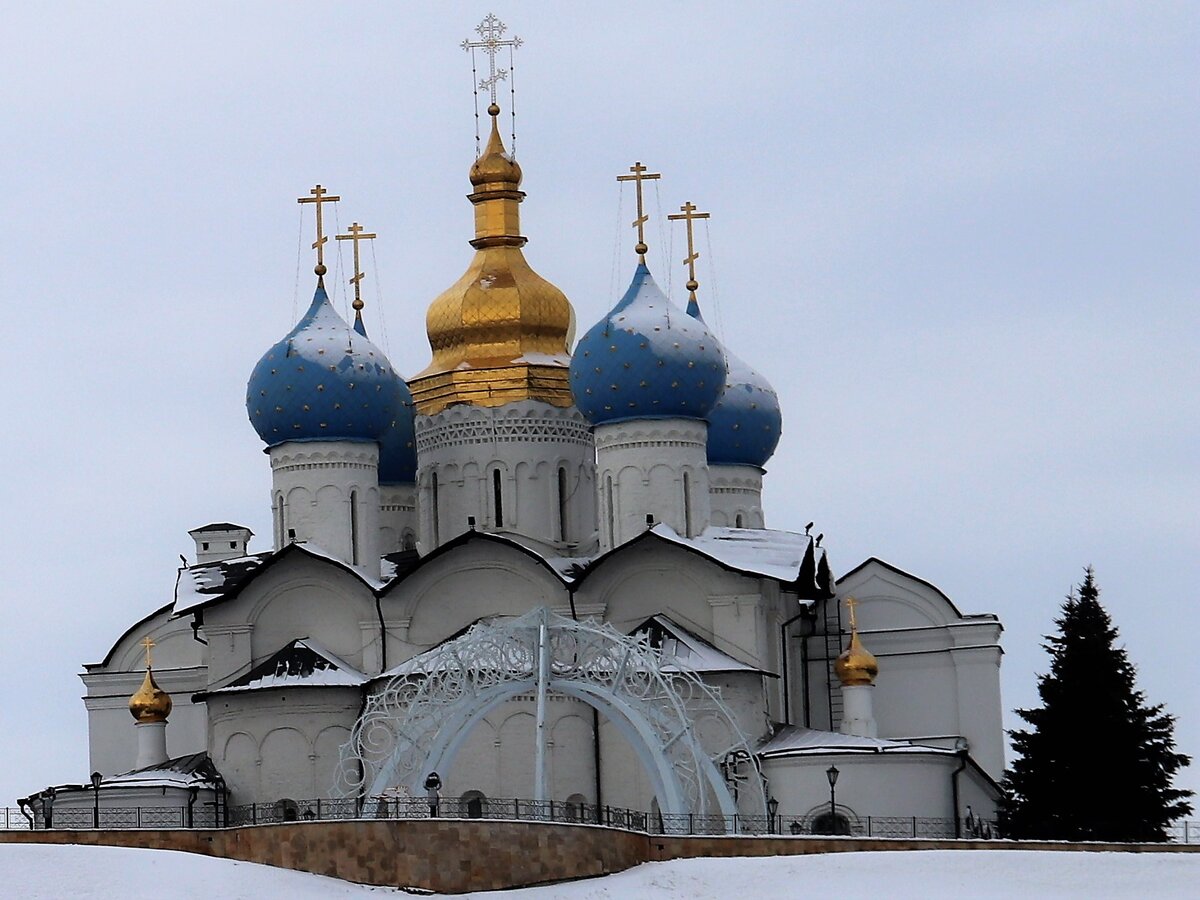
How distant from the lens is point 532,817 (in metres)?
28.8

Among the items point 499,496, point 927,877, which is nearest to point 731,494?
point 499,496

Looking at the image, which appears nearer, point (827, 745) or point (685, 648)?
point (827, 745)

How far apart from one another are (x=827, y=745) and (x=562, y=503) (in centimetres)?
603

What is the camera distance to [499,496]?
1501 inches

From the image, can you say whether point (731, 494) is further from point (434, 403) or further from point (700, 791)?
point (700, 791)

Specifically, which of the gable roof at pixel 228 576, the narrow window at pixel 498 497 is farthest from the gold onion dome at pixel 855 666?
the gable roof at pixel 228 576

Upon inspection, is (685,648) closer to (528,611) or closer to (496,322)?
(528,611)

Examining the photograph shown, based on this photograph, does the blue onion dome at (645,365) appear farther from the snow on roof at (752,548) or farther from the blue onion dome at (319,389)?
the blue onion dome at (319,389)

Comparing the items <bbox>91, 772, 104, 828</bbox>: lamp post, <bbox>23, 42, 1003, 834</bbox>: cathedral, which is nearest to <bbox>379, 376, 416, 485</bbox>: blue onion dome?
<bbox>23, 42, 1003, 834</bbox>: cathedral

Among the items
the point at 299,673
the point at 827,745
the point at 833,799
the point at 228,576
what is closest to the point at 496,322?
the point at 228,576

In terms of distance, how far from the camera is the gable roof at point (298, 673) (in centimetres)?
3491

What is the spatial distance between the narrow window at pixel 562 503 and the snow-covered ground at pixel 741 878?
11.3 metres

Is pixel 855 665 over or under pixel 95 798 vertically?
over

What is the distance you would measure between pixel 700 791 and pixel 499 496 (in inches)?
333
